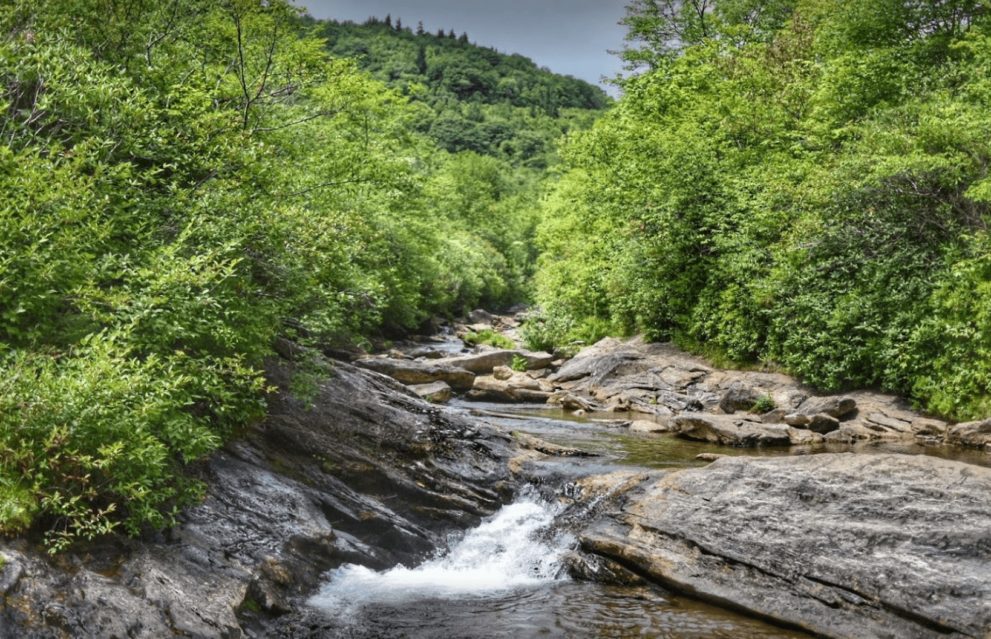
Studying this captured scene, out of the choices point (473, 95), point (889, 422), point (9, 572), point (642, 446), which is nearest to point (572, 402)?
point (642, 446)

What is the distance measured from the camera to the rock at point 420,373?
24625mm

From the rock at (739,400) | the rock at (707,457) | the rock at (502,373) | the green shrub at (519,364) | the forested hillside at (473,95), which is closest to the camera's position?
the rock at (707,457)

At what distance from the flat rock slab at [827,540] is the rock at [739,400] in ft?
32.5

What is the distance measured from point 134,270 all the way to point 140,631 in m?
3.91

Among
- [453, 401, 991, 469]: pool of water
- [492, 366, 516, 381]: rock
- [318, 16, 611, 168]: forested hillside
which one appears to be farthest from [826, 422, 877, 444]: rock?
[318, 16, 611, 168]: forested hillside

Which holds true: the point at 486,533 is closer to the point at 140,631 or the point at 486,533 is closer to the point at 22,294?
the point at 140,631

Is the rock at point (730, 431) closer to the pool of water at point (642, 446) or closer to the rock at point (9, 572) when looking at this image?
the pool of water at point (642, 446)

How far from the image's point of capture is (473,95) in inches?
6924

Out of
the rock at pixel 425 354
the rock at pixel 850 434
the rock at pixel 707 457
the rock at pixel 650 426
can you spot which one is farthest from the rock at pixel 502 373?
the rock at pixel 707 457

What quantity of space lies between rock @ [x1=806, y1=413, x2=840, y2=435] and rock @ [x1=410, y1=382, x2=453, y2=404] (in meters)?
10.1

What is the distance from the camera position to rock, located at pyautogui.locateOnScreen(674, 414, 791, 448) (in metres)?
18.4

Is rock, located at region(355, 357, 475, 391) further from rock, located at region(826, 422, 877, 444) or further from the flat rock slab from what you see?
the flat rock slab


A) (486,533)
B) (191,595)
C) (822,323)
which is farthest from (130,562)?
(822,323)

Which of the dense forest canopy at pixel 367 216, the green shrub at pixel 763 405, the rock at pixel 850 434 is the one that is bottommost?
the rock at pixel 850 434
